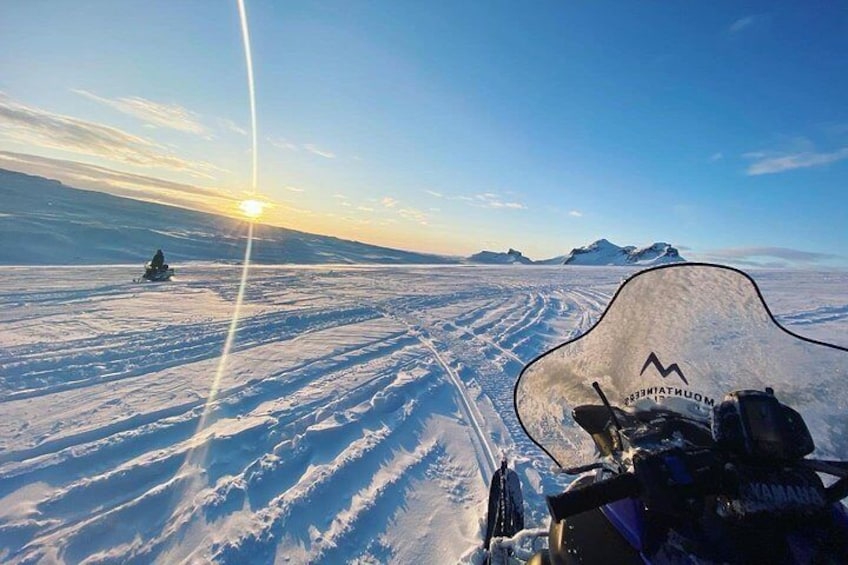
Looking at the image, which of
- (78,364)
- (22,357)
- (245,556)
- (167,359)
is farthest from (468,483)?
(22,357)

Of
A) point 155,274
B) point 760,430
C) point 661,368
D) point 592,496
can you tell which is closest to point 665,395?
point 661,368

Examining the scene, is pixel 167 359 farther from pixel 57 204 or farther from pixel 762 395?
pixel 57 204

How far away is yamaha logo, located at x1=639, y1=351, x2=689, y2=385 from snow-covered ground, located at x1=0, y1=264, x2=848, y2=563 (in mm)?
2064

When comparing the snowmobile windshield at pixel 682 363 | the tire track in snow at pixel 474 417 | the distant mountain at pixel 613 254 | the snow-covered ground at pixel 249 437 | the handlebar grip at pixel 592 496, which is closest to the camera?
the handlebar grip at pixel 592 496

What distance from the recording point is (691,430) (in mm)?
1648

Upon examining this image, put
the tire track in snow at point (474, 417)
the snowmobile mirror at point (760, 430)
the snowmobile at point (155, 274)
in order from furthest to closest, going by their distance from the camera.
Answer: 1. the snowmobile at point (155, 274)
2. the tire track in snow at point (474, 417)
3. the snowmobile mirror at point (760, 430)

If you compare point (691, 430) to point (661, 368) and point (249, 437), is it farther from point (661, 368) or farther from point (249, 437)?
point (249, 437)

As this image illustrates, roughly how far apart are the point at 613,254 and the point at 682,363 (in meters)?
89.1

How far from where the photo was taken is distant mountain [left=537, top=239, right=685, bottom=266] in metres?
76.0

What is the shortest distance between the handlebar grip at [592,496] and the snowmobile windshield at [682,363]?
82 cm

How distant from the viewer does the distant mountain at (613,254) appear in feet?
249

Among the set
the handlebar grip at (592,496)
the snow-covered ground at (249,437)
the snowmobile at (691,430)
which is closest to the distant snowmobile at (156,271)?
the snow-covered ground at (249,437)

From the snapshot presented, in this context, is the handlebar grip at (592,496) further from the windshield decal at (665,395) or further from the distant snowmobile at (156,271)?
the distant snowmobile at (156,271)

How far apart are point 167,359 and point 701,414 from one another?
273 inches
